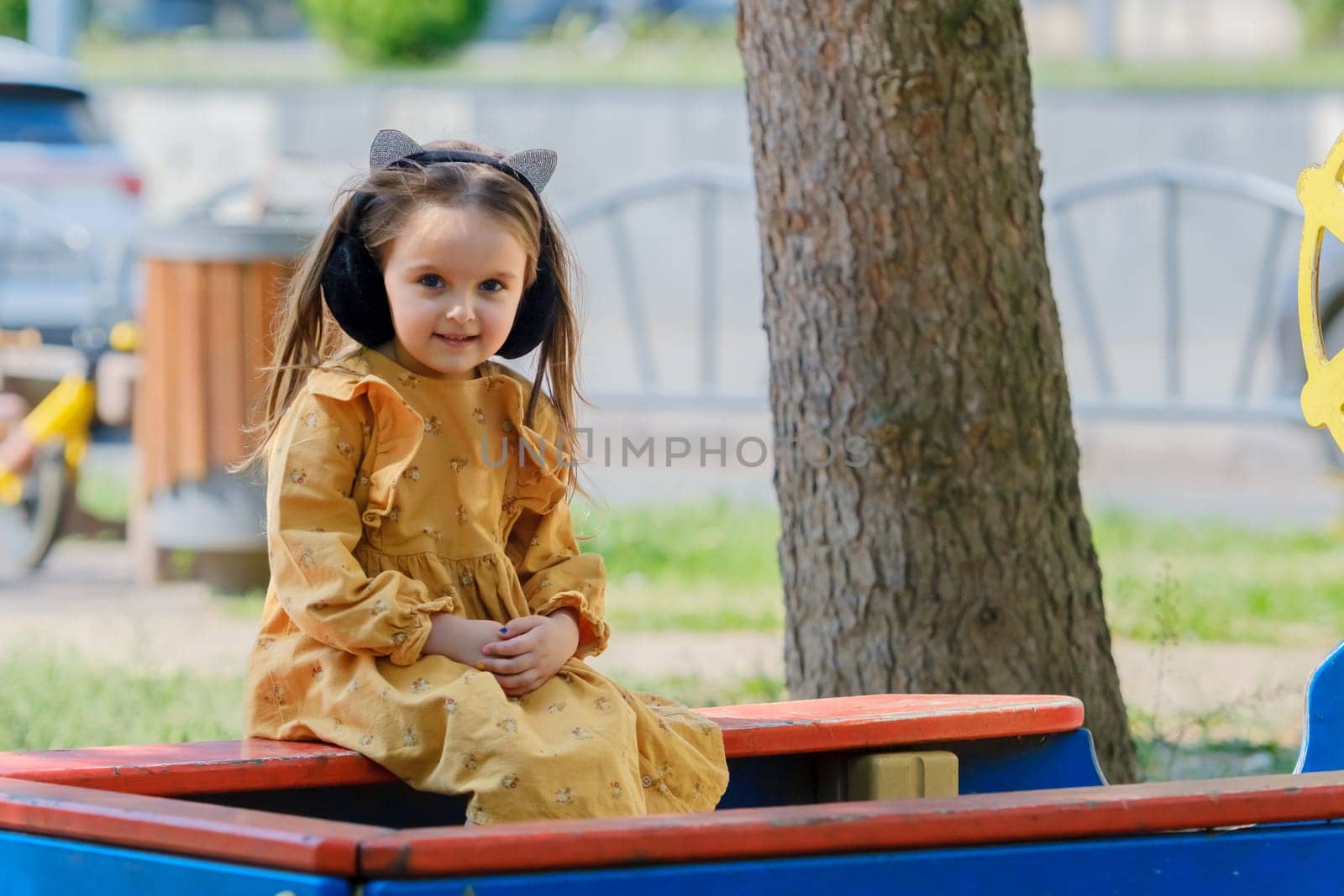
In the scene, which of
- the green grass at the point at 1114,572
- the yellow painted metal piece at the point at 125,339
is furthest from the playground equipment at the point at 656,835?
the yellow painted metal piece at the point at 125,339

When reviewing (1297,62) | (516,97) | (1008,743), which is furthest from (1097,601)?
(1297,62)

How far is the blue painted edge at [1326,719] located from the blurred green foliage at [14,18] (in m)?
22.7

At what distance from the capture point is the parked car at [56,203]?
11.6 metres

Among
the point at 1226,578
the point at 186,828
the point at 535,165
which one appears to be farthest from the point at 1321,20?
the point at 186,828

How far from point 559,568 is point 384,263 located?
0.47 meters

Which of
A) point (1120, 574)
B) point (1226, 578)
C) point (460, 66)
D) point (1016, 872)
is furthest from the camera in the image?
point (460, 66)

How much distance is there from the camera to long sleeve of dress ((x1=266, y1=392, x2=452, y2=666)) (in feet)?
7.70

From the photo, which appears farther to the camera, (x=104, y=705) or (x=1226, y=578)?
(x=1226, y=578)

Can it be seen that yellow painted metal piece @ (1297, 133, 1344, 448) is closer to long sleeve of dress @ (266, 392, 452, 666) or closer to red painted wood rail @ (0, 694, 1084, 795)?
red painted wood rail @ (0, 694, 1084, 795)

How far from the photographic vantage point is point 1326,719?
261 cm

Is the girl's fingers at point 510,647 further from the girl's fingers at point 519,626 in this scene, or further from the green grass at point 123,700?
the green grass at point 123,700

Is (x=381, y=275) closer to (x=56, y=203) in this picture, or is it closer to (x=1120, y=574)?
(x=1120, y=574)

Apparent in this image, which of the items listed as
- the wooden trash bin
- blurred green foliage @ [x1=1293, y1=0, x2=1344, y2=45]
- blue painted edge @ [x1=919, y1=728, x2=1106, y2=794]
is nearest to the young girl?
blue painted edge @ [x1=919, y1=728, x2=1106, y2=794]

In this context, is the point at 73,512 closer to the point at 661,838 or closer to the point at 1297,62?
the point at 661,838
